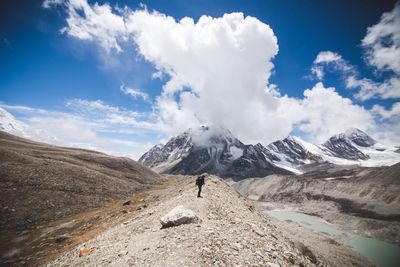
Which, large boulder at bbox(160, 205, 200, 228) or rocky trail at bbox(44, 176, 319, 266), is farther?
large boulder at bbox(160, 205, 200, 228)

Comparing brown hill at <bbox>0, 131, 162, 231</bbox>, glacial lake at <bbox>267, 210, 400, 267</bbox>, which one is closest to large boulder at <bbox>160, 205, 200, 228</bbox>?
brown hill at <bbox>0, 131, 162, 231</bbox>

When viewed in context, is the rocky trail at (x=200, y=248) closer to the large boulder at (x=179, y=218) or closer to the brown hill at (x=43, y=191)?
the large boulder at (x=179, y=218)

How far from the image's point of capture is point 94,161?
93.5 metres

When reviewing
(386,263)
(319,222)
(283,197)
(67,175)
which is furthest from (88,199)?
(283,197)

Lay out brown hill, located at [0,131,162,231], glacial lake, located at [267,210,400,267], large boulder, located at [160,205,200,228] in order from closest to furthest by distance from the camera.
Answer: large boulder, located at [160,205,200,228]
brown hill, located at [0,131,162,231]
glacial lake, located at [267,210,400,267]

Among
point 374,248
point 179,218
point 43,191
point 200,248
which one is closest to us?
point 200,248

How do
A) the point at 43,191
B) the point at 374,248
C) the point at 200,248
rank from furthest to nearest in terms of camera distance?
1. the point at 374,248
2. the point at 43,191
3. the point at 200,248

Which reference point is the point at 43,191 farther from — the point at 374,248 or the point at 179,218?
the point at 374,248

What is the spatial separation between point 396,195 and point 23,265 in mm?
139312

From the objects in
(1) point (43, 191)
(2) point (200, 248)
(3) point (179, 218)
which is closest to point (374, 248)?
(3) point (179, 218)

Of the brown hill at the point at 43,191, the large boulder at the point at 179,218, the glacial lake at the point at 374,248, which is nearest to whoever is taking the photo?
the large boulder at the point at 179,218

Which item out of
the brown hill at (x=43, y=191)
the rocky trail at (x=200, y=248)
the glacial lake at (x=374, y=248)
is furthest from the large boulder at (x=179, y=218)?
the glacial lake at (x=374, y=248)

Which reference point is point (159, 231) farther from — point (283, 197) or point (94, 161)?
point (283, 197)

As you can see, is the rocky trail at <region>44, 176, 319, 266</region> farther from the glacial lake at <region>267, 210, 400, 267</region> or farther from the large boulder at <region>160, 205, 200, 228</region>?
the glacial lake at <region>267, 210, 400, 267</region>
